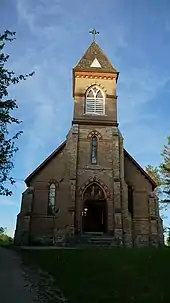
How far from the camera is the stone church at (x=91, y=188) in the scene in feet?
75.7

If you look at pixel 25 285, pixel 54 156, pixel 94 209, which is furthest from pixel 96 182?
pixel 25 285

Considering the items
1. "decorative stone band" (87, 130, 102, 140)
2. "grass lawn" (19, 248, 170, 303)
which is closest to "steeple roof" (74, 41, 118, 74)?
"decorative stone band" (87, 130, 102, 140)

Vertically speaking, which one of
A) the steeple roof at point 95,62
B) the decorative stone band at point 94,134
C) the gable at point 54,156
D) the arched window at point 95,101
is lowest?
the gable at point 54,156

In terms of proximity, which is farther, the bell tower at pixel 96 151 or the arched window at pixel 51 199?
the arched window at pixel 51 199

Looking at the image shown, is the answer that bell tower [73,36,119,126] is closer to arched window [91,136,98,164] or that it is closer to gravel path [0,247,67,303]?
arched window [91,136,98,164]

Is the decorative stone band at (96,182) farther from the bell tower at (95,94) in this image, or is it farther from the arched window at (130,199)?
the bell tower at (95,94)

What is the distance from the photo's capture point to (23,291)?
9820 mm

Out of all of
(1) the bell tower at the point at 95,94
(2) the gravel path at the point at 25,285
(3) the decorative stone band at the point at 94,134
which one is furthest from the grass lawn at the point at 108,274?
(1) the bell tower at the point at 95,94

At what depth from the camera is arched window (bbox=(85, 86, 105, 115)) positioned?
27.6 m

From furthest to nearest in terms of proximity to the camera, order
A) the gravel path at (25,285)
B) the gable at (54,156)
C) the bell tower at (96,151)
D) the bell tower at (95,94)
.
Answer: the bell tower at (95,94), the gable at (54,156), the bell tower at (96,151), the gravel path at (25,285)

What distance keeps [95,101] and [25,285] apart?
1954 cm

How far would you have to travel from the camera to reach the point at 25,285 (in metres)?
10.6

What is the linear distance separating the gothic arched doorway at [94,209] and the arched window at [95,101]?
655cm

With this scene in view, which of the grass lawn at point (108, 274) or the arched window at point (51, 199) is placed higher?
the arched window at point (51, 199)
